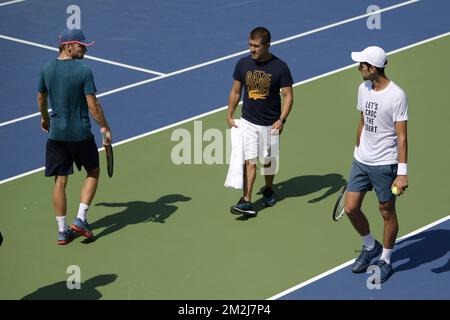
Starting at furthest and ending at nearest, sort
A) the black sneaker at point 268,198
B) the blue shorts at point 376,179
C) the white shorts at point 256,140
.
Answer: the black sneaker at point 268,198 → the white shorts at point 256,140 → the blue shorts at point 376,179

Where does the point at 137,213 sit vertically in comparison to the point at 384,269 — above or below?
above

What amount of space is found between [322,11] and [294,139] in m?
5.54

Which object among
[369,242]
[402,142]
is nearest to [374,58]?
[402,142]

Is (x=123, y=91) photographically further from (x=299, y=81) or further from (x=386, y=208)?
(x=386, y=208)

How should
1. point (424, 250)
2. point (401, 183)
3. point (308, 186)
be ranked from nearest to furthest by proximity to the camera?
point (401, 183)
point (424, 250)
point (308, 186)

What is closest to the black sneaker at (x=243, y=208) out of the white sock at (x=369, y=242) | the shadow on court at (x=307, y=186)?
the shadow on court at (x=307, y=186)

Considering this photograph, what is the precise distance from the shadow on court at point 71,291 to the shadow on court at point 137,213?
109 cm

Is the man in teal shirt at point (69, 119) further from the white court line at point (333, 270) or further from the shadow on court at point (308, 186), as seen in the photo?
the white court line at point (333, 270)

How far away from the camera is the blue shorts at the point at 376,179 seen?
33.1 ft

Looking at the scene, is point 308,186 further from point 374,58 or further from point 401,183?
point 374,58

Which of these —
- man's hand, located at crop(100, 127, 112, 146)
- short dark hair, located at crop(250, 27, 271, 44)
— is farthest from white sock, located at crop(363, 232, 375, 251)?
man's hand, located at crop(100, 127, 112, 146)

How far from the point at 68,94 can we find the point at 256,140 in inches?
90.6

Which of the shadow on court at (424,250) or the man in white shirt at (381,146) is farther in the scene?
the shadow on court at (424,250)

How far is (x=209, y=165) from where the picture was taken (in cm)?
1332
